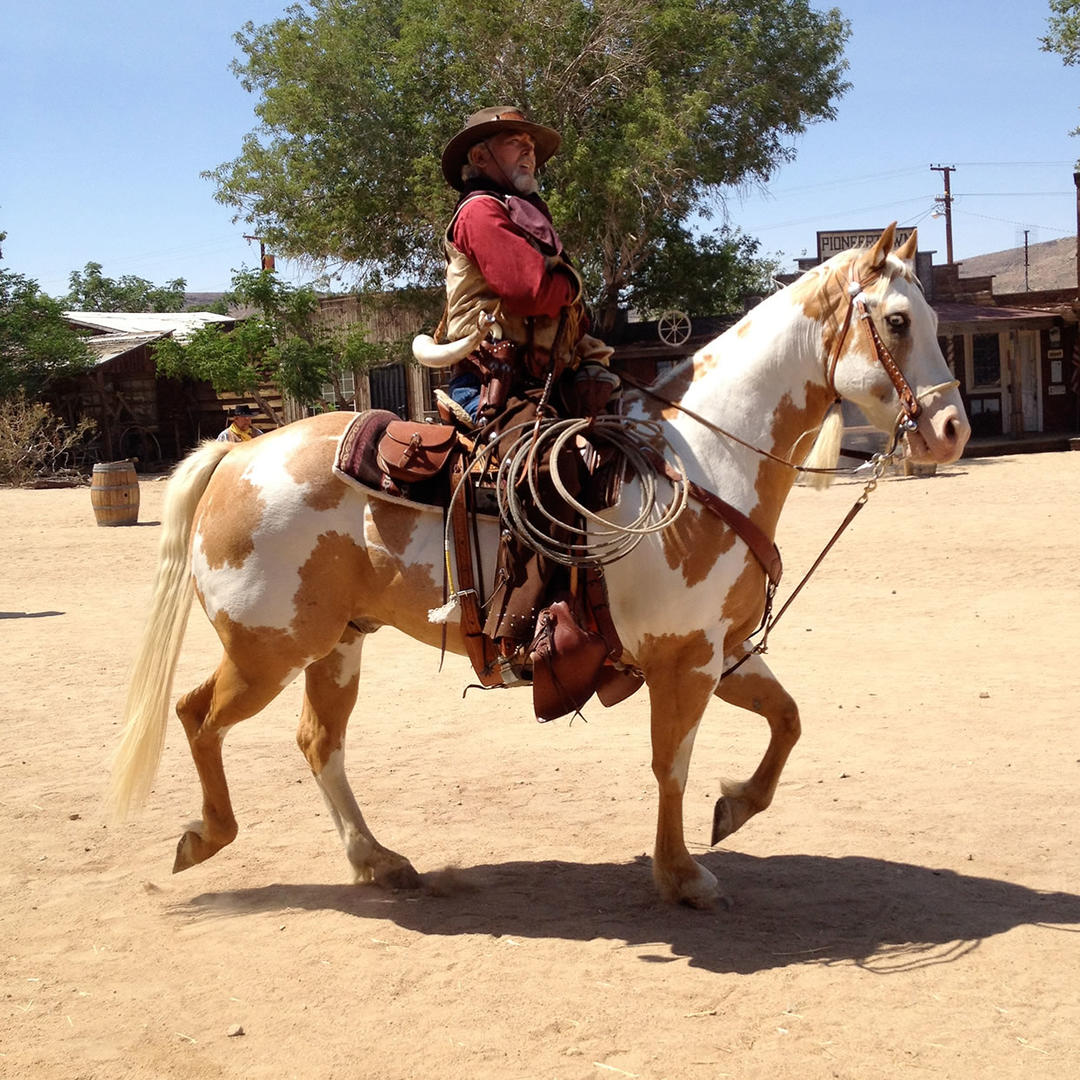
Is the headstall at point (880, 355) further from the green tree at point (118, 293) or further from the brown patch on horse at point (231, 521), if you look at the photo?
the green tree at point (118, 293)

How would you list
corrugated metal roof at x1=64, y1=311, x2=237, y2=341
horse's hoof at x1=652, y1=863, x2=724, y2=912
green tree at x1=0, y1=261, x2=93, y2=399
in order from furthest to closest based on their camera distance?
corrugated metal roof at x1=64, y1=311, x2=237, y2=341
green tree at x1=0, y1=261, x2=93, y2=399
horse's hoof at x1=652, y1=863, x2=724, y2=912

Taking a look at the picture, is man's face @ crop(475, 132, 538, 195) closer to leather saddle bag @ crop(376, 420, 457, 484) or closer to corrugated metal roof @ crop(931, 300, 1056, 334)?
leather saddle bag @ crop(376, 420, 457, 484)

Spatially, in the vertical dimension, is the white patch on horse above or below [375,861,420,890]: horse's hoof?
above

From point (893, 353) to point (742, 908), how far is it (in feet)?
6.68

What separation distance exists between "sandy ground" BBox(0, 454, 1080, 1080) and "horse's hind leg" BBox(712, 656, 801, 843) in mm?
263

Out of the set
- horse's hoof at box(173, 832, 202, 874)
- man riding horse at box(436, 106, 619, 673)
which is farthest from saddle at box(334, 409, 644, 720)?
horse's hoof at box(173, 832, 202, 874)

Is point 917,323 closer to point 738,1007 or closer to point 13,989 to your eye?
point 738,1007

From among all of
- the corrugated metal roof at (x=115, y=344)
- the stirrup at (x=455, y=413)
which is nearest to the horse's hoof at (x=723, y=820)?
the stirrup at (x=455, y=413)

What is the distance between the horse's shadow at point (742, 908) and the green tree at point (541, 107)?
17.6 m

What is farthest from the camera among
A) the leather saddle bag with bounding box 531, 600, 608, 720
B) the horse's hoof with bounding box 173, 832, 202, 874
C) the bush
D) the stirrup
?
the bush

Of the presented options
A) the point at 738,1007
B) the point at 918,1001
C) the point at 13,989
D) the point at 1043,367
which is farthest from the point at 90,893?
the point at 1043,367

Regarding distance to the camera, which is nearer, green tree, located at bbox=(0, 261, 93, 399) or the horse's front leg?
the horse's front leg

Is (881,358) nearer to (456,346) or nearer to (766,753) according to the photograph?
(456,346)

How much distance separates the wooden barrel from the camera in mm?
16922
